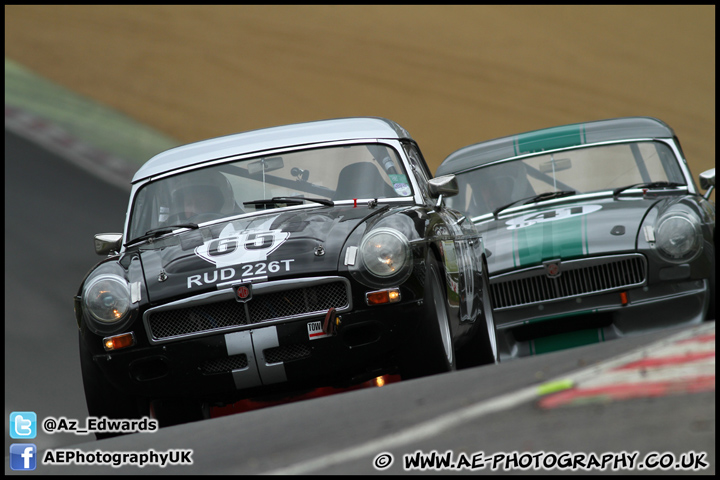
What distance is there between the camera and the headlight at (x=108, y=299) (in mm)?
5418

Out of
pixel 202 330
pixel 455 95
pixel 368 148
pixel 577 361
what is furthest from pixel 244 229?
pixel 455 95

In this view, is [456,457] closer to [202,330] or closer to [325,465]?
[325,465]

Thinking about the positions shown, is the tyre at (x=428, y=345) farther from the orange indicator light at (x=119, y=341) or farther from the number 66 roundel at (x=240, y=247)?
the orange indicator light at (x=119, y=341)

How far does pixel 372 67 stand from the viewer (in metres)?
23.8

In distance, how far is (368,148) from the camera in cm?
676

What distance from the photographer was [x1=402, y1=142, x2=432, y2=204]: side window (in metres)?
6.77

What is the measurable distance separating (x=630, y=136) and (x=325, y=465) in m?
6.01

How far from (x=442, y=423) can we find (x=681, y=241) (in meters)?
3.97

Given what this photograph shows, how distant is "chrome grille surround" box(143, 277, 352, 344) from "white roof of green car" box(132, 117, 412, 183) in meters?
1.65

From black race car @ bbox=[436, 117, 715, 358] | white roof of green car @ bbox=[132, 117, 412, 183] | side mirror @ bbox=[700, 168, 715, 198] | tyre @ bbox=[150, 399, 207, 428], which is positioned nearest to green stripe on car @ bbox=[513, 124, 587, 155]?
black race car @ bbox=[436, 117, 715, 358]

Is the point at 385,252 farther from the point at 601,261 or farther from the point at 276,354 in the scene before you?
the point at 601,261

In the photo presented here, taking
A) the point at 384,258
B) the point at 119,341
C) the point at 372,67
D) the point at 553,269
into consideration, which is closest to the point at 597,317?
the point at 553,269

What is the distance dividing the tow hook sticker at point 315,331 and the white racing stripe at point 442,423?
1299 millimetres

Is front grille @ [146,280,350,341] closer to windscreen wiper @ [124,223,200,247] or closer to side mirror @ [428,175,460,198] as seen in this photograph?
windscreen wiper @ [124,223,200,247]
